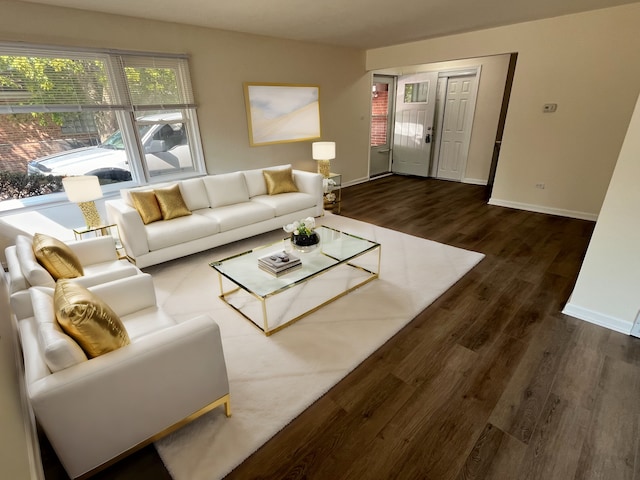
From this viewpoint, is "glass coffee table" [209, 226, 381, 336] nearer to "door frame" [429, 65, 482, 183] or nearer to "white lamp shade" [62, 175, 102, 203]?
"white lamp shade" [62, 175, 102, 203]

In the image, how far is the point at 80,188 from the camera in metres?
3.00

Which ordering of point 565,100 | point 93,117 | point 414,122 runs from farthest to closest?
point 414,122 → point 565,100 → point 93,117

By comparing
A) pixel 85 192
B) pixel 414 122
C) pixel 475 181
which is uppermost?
pixel 414 122

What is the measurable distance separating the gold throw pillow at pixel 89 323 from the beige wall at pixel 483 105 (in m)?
6.16

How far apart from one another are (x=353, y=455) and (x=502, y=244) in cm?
316

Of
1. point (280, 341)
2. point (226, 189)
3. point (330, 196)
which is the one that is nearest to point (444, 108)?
point (330, 196)

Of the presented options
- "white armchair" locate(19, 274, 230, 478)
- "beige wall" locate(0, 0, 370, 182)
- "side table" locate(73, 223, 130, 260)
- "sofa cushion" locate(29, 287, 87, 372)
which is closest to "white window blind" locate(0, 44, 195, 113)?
"beige wall" locate(0, 0, 370, 182)

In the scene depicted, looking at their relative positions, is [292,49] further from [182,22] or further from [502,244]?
[502,244]

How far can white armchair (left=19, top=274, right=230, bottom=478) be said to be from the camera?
117cm

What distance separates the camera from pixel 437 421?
5.38ft

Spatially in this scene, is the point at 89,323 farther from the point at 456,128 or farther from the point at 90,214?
the point at 456,128

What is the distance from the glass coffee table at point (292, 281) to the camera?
7.76 feet

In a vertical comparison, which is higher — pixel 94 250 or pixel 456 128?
pixel 456 128

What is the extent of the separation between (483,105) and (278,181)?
4.48 metres
